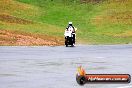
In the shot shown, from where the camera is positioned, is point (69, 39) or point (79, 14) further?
point (79, 14)

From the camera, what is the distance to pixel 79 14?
79.6m

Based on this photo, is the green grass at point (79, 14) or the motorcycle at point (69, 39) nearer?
the motorcycle at point (69, 39)

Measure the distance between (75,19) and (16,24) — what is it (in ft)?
51.3

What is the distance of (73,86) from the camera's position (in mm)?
14336

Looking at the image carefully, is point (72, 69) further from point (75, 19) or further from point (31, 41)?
point (75, 19)

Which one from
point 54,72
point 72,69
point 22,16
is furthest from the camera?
point 22,16

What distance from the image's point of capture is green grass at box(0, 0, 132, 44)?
Answer: 69562 mm

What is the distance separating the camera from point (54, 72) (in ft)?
61.1

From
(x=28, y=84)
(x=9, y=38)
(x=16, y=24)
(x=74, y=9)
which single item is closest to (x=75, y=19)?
(x=74, y=9)

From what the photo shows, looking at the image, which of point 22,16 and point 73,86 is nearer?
point 73,86

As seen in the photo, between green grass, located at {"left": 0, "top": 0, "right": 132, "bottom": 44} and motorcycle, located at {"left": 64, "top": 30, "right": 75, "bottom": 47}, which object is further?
green grass, located at {"left": 0, "top": 0, "right": 132, "bottom": 44}

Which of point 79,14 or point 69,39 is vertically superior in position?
point 69,39

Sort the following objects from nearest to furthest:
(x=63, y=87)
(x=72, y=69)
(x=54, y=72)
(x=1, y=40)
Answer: (x=63, y=87) < (x=54, y=72) < (x=72, y=69) < (x=1, y=40)

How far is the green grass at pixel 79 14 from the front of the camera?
2739 inches
